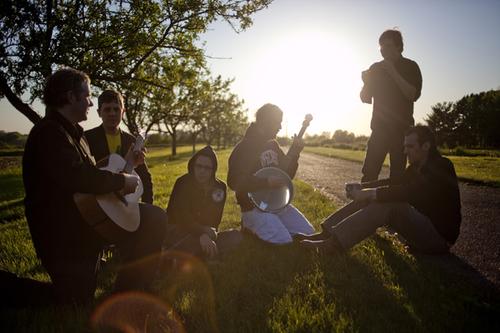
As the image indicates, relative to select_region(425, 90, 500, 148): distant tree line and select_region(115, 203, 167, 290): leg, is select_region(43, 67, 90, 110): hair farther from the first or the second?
select_region(425, 90, 500, 148): distant tree line

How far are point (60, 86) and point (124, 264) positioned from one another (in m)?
1.58

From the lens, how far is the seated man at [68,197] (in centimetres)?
239

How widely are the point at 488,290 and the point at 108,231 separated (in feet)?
12.2

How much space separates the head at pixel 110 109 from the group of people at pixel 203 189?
0.01 m

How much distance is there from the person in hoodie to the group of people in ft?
0.05

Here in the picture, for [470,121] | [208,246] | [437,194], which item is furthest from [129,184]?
[470,121]

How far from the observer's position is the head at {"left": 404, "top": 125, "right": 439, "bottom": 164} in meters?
4.17

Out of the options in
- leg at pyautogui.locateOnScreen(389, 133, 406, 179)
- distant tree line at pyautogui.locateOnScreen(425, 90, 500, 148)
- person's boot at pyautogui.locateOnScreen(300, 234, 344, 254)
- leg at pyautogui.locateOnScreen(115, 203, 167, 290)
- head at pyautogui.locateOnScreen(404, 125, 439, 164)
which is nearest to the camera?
leg at pyautogui.locateOnScreen(115, 203, 167, 290)

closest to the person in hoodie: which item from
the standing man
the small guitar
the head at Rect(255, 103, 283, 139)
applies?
the head at Rect(255, 103, 283, 139)

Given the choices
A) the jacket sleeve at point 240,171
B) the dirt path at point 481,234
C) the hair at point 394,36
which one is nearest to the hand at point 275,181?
the jacket sleeve at point 240,171

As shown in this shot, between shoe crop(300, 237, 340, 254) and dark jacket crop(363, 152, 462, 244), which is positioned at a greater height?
dark jacket crop(363, 152, 462, 244)

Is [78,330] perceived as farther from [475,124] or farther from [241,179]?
[475,124]

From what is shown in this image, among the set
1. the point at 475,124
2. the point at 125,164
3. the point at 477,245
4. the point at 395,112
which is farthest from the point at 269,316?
the point at 475,124

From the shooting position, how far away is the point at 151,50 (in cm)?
899
